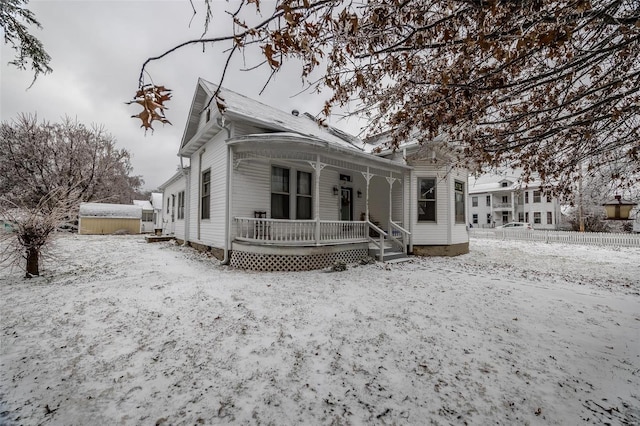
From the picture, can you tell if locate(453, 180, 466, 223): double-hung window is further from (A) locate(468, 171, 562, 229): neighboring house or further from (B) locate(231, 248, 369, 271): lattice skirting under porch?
(A) locate(468, 171, 562, 229): neighboring house

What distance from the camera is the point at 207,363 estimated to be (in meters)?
2.83

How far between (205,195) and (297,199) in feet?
11.9

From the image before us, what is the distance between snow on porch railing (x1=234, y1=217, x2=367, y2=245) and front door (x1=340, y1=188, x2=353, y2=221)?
2.14 meters

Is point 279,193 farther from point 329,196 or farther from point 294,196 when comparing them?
point 329,196

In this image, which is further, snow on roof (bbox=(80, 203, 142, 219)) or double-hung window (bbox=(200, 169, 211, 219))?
snow on roof (bbox=(80, 203, 142, 219))

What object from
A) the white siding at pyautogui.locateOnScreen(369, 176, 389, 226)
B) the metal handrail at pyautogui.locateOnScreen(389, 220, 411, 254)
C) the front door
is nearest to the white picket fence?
the white siding at pyautogui.locateOnScreen(369, 176, 389, 226)

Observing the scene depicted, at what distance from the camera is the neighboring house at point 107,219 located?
1888cm

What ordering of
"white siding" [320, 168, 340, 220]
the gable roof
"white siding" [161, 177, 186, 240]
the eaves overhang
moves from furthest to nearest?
"white siding" [161, 177, 186, 240] < "white siding" [320, 168, 340, 220] < the gable roof < the eaves overhang

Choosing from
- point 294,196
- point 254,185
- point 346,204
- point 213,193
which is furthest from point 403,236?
point 213,193

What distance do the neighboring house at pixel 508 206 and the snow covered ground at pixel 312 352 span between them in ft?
95.6

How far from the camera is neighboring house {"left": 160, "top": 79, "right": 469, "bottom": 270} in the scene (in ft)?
23.9

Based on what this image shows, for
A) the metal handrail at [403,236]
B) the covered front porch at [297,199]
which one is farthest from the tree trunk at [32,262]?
the metal handrail at [403,236]

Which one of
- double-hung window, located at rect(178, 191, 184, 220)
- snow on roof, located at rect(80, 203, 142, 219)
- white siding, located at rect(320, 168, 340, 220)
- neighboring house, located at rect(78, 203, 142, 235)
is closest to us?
white siding, located at rect(320, 168, 340, 220)

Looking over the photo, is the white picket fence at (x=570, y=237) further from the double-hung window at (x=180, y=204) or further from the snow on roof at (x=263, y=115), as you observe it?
the double-hung window at (x=180, y=204)
